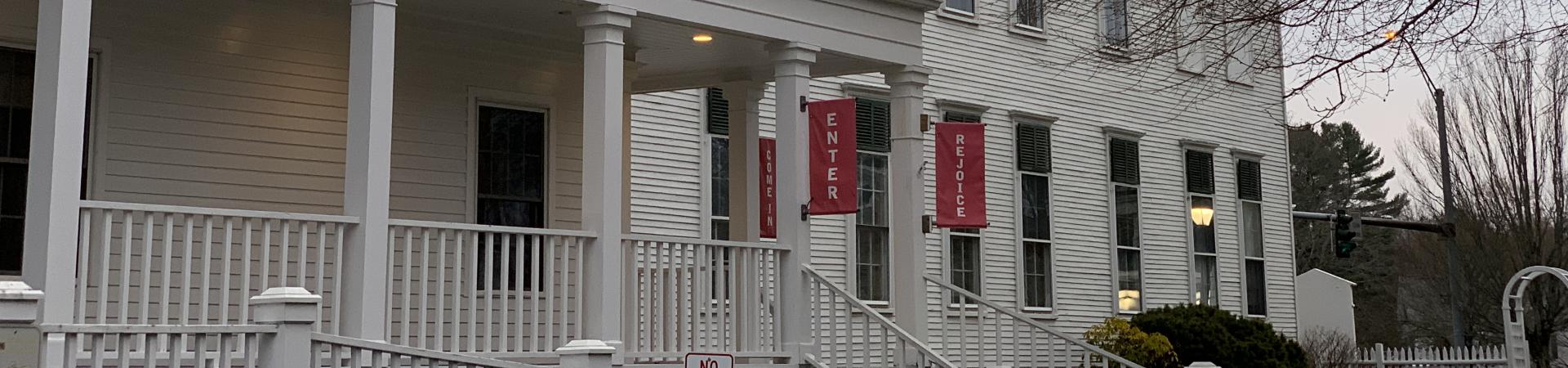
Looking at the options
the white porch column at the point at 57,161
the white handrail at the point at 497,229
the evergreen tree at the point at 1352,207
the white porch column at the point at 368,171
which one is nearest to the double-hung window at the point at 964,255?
the white handrail at the point at 497,229

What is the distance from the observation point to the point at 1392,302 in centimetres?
5797

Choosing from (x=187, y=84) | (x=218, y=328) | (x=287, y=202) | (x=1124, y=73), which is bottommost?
(x=218, y=328)

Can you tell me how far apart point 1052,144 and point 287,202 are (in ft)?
41.8

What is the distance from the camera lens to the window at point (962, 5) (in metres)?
21.5

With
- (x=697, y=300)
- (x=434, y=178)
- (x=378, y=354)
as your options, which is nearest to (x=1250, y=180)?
Answer: (x=697, y=300)

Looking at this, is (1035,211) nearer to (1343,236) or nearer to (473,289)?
(1343,236)

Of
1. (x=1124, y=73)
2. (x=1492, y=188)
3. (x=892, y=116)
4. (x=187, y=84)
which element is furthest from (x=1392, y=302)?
(x=187, y=84)

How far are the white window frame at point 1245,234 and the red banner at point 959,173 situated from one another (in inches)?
515

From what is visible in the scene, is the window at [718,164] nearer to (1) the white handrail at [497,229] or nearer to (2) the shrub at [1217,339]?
(2) the shrub at [1217,339]

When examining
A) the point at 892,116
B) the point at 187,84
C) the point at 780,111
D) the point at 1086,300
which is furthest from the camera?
the point at 1086,300

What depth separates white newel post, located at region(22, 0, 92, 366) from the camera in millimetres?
8750

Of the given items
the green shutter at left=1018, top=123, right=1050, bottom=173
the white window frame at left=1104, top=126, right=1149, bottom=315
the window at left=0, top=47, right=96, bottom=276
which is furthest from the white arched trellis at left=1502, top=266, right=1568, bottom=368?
the window at left=0, top=47, right=96, bottom=276

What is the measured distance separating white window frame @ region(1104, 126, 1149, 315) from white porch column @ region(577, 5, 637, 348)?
1333 centimetres

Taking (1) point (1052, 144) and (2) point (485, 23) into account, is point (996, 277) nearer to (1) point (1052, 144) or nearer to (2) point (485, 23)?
(1) point (1052, 144)
